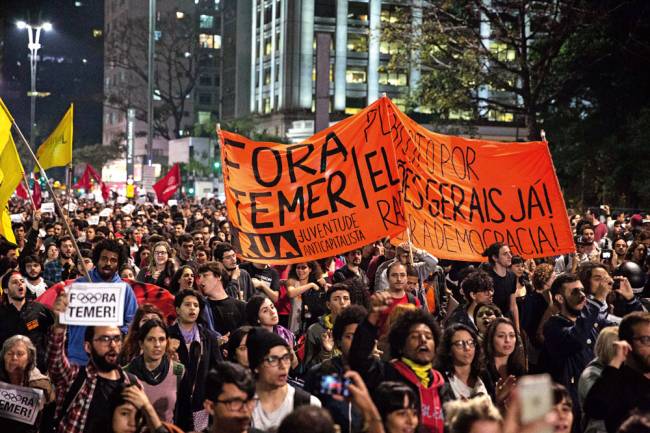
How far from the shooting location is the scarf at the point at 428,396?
5.53 meters

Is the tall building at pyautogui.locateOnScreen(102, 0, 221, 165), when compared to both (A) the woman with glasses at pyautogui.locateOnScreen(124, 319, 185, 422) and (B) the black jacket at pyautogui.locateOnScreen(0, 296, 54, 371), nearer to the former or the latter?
(B) the black jacket at pyautogui.locateOnScreen(0, 296, 54, 371)

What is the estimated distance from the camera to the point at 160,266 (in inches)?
470

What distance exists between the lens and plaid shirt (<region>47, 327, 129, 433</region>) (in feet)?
18.9

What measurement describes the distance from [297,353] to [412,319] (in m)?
2.58

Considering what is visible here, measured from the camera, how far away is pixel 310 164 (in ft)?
34.0

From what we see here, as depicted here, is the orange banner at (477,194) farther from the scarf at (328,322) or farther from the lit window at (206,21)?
the lit window at (206,21)

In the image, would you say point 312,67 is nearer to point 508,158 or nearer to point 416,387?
point 508,158

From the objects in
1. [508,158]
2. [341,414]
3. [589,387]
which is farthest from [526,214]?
[341,414]

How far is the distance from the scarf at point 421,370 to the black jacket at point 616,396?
95 cm

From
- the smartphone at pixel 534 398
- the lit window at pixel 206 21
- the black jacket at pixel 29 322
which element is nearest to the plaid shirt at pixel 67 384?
the black jacket at pixel 29 322

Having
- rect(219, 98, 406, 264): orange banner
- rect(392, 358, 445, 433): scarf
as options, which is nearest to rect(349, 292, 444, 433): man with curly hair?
rect(392, 358, 445, 433): scarf

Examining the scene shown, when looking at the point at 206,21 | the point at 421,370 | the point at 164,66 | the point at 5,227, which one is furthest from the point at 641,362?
the point at 206,21

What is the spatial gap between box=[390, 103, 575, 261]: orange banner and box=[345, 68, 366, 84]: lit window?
278ft

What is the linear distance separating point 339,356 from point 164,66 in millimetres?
104657
